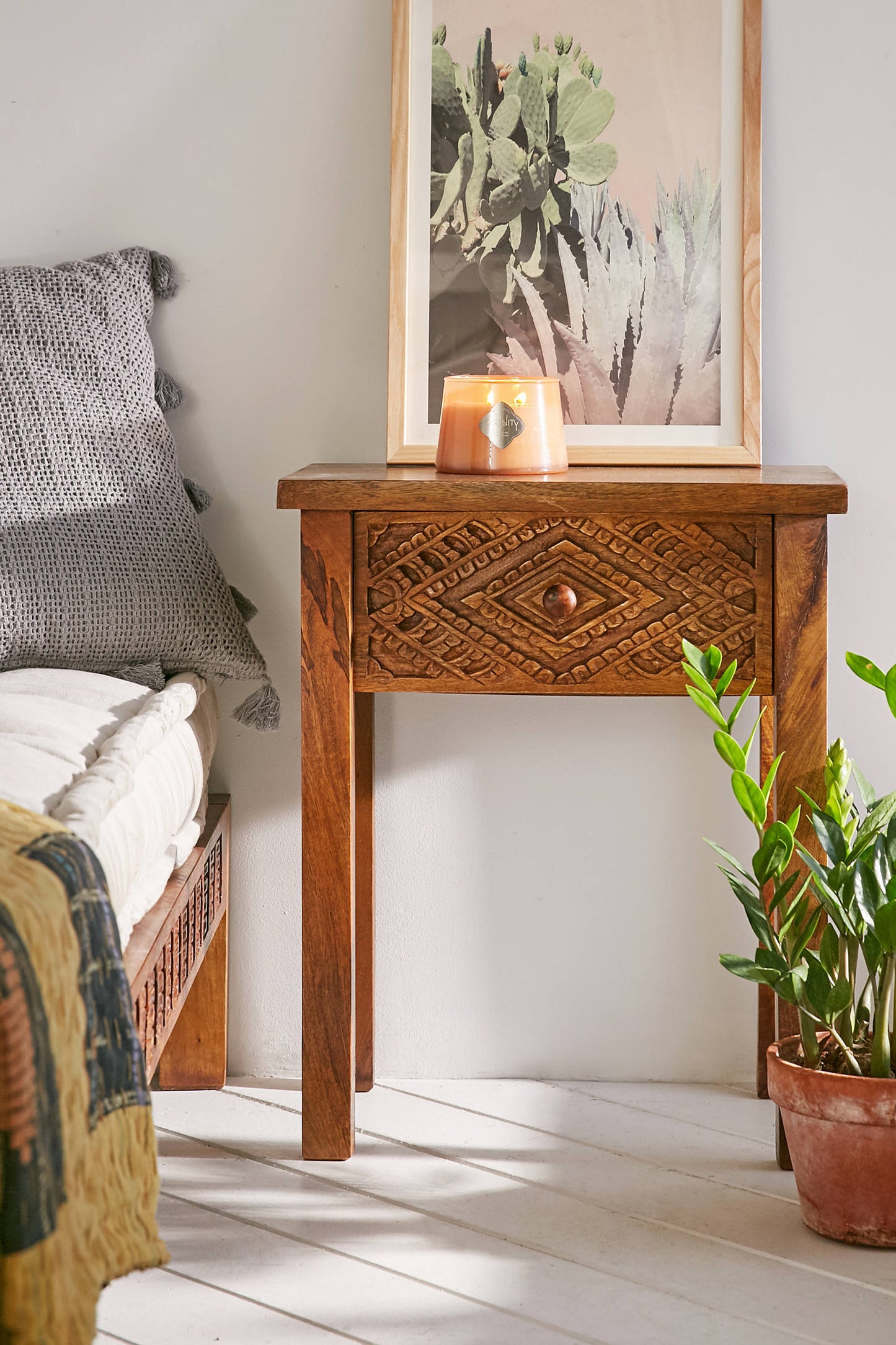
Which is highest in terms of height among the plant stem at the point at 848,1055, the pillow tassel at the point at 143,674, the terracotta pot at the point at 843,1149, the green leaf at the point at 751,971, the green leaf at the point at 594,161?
the green leaf at the point at 594,161

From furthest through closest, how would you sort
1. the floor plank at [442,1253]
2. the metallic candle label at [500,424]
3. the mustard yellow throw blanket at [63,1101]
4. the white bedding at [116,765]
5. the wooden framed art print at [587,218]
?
1. the wooden framed art print at [587,218]
2. the metallic candle label at [500,424]
3. the floor plank at [442,1253]
4. the white bedding at [116,765]
5. the mustard yellow throw blanket at [63,1101]

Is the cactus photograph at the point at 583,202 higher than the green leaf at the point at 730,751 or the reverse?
higher

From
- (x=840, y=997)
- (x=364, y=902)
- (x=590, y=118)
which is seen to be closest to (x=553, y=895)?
(x=364, y=902)

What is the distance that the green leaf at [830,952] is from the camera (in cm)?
123

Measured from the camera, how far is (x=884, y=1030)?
120cm

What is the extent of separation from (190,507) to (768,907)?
0.77 m

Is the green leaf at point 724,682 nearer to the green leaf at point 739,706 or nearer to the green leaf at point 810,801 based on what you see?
the green leaf at point 739,706

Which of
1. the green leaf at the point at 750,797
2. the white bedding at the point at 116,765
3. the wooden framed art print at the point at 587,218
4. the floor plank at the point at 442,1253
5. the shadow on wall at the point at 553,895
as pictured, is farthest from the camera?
the shadow on wall at the point at 553,895

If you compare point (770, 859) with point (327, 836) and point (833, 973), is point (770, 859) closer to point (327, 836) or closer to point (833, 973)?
point (833, 973)

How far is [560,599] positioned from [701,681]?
16cm

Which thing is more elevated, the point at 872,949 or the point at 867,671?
the point at 867,671

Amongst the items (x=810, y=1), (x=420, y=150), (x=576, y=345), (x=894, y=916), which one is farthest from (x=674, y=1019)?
(x=810, y=1)

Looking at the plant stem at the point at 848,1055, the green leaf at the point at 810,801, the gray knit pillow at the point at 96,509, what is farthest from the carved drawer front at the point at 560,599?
the plant stem at the point at 848,1055

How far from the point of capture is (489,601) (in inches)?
50.9
